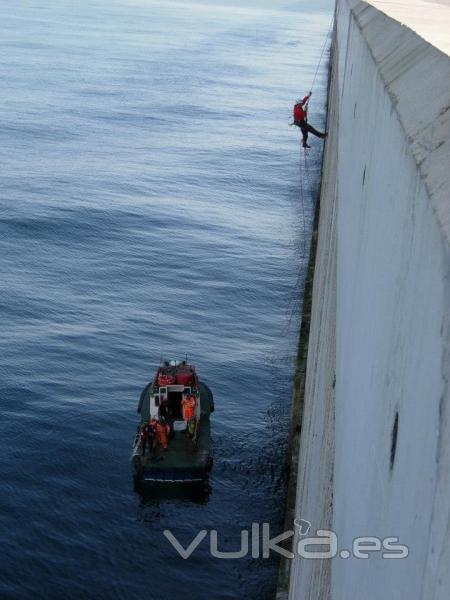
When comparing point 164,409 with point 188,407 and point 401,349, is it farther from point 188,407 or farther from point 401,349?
point 401,349

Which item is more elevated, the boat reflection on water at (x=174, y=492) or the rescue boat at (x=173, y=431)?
the rescue boat at (x=173, y=431)

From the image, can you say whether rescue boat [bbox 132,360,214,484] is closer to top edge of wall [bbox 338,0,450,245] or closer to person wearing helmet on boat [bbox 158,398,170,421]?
person wearing helmet on boat [bbox 158,398,170,421]

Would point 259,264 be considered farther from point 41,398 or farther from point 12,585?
point 12,585

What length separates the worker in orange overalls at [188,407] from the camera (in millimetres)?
24094

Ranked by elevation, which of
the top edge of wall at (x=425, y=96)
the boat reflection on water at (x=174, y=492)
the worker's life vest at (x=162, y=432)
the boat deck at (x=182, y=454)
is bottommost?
the boat reflection on water at (x=174, y=492)

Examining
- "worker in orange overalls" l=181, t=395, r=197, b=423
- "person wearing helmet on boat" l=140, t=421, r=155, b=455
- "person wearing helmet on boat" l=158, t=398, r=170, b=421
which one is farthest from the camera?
→ "person wearing helmet on boat" l=158, t=398, r=170, b=421

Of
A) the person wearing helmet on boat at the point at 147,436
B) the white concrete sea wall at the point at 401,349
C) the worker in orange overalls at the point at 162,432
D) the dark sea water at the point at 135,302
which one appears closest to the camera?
the white concrete sea wall at the point at 401,349

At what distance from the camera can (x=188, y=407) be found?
2416cm

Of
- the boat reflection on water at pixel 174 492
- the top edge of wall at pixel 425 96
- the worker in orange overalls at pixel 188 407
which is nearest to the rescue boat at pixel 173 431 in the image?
the worker in orange overalls at pixel 188 407

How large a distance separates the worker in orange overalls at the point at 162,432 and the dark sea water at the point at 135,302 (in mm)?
1311

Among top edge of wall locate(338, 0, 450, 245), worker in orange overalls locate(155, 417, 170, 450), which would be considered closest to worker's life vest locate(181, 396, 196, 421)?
worker in orange overalls locate(155, 417, 170, 450)

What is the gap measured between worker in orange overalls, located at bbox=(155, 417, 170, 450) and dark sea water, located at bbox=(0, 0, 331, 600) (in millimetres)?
1311

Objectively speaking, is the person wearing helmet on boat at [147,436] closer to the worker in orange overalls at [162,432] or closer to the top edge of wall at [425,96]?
the worker in orange overalls at [162,432]

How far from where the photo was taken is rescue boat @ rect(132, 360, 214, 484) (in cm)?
2348
